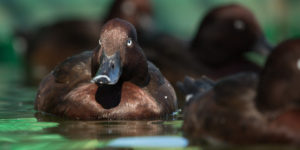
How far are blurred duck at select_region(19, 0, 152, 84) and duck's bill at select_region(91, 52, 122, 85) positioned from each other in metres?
5.74

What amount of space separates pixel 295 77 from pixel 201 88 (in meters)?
1.32

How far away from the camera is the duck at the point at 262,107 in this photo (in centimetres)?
457

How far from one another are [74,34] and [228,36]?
133 inches

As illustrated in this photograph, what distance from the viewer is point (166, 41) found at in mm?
10430

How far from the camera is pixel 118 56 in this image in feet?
20.4

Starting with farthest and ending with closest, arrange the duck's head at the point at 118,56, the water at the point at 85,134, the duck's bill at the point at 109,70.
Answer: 1. the duck's head at the point at 118,56
2. the duck's bill at the point at 109,70
3. the water at the point at 85,134

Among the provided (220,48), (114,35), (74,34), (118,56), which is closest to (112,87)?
(118,56)

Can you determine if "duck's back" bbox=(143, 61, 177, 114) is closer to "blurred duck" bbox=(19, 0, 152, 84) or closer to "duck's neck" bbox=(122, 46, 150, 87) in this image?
"duck's neck" bbox=(122, 46, 150, 87)

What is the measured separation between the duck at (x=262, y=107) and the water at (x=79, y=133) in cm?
32

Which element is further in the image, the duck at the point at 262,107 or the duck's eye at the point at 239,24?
the duck's eye at the point at 239,24

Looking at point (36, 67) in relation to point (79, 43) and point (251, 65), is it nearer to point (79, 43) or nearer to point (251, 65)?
point (79, 43)

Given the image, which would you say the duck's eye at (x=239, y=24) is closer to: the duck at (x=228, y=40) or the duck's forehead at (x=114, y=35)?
the duck at (x=228, y=40)

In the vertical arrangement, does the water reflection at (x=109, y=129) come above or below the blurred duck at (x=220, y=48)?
below

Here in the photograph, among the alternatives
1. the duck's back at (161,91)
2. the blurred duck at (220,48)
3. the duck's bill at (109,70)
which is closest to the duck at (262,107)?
the duck's bill at (109,70)
